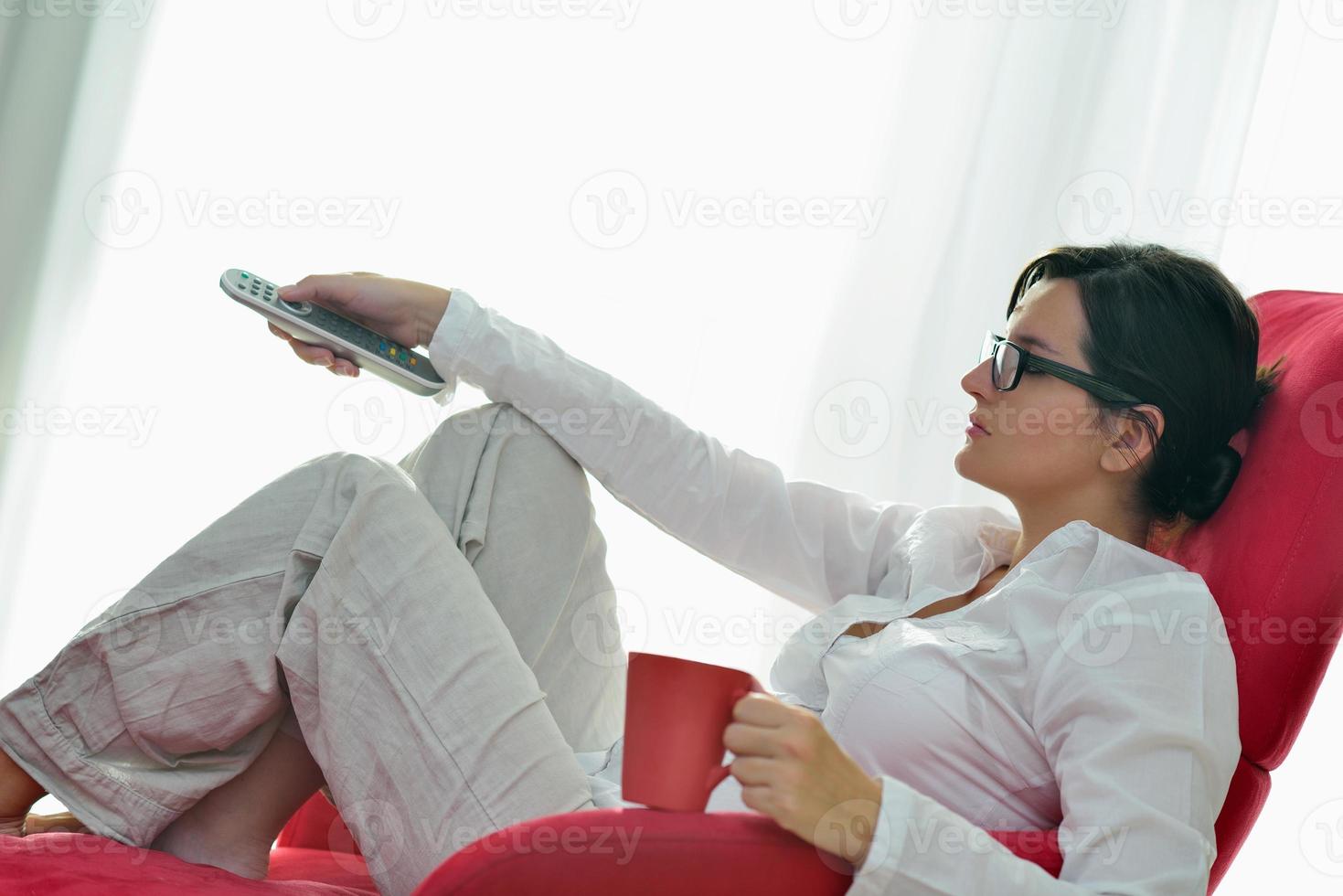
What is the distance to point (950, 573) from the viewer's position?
51.2 inches

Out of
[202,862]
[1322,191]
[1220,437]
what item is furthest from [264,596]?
[1322,191]

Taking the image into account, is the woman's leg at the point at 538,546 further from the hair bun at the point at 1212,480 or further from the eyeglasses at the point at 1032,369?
the hair bun at the point at 1212,480

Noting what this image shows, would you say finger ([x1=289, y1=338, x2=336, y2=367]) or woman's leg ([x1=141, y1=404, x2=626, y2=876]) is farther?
finger ([x1=289, y1=338, x2=336, y2=367])

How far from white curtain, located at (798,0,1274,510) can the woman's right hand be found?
921 mm

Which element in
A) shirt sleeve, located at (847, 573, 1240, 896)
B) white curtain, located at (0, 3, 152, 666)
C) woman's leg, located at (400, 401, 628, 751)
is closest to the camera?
shirt sleeve, located at (847, 573, 1240, 896)

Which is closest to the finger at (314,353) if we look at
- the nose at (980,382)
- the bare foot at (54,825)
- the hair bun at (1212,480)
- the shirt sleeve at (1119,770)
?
the bare foot at (54,825)

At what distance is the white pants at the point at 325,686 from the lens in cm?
99

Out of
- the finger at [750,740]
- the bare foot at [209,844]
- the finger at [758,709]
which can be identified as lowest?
the bare foot at [209,844]

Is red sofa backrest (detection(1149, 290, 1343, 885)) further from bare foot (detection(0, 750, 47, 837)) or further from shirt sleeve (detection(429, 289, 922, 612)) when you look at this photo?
bare foot (detection(0, 750, 47, 837))

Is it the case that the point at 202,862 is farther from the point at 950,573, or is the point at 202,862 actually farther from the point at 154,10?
the point at 154,10

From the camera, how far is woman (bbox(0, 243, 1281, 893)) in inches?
35.5

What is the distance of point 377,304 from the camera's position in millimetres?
1375

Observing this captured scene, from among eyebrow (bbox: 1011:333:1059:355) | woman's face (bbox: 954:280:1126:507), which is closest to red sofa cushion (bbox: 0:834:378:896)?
woman's face (bbox: 954:280:1126:507)

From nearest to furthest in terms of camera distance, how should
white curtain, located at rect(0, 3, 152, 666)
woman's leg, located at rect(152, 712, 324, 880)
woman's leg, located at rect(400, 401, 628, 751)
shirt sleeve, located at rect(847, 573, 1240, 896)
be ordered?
shirt sleeve, located at rect(847, 573, 1240, 896)
woman's leg, located at rect(152, 712, 324, 880)
woman's leg, located at rect(400, 401, 628, 751)
white curtain, located at rect(0, 3, 152, 666)
